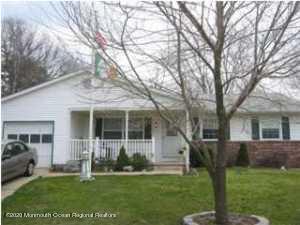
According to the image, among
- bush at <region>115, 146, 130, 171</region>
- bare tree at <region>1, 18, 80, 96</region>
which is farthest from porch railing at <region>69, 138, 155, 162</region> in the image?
bare tree at <region>1, 18, 80, 96</region>

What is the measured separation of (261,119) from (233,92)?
12065mm

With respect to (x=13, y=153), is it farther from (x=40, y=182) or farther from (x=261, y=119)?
(x=261, y=119)

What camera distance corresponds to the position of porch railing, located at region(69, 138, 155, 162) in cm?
1759

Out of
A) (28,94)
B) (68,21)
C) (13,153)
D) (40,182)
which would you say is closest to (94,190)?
(40,182)

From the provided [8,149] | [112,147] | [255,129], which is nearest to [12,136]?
[112,147]

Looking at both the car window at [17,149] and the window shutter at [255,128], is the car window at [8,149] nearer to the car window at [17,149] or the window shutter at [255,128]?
the car window at [17,149]

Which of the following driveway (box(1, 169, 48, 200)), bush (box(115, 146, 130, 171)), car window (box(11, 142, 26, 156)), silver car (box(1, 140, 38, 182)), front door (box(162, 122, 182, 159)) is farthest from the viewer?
front door (box(162, 122, 182, 159))

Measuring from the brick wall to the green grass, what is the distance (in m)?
5.38

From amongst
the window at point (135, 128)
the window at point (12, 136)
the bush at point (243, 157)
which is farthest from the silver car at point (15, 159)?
the bush at point (243, 157)

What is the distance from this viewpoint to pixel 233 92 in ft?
26.6

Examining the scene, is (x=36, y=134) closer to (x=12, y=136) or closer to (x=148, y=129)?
(x=12, y=136)

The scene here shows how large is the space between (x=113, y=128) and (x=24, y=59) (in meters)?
20.5

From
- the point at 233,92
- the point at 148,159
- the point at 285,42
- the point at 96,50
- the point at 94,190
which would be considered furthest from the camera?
the point at 148,159

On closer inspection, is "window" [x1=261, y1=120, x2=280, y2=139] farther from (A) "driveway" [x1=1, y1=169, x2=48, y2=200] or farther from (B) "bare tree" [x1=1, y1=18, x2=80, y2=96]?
(B) "bare tree" [x1=1, y1=18, x2=80, y2=96]
